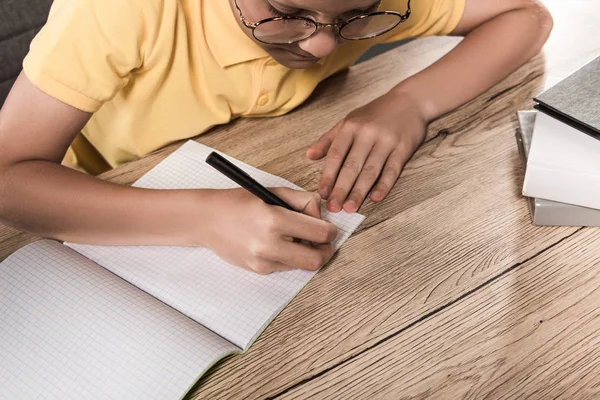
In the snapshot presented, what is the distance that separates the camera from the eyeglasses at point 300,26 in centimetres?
78

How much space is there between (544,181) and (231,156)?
42 cm

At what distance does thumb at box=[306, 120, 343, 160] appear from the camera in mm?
887

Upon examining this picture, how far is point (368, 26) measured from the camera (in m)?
0.86

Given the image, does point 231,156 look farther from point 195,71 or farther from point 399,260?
point 399,260

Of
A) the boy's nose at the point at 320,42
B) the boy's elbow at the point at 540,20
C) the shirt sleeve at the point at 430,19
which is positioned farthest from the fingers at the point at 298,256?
the boy's elbow at the point at 540,20

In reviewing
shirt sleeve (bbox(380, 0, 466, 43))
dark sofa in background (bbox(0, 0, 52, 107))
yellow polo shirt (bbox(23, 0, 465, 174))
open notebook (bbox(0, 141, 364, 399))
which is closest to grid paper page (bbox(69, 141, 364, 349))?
open notebook (bbox(0, 141, 364, 399))

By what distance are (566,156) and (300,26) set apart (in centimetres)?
35

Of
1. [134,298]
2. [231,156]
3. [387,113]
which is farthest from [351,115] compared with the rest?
[134,298]

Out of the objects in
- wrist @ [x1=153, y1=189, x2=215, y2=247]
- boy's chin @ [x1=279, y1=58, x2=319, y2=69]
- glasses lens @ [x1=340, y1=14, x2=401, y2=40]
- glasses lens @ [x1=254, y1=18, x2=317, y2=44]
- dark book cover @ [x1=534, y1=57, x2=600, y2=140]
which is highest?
glasses lens @ [x1=254, y1=18, x2=317, y2=44]

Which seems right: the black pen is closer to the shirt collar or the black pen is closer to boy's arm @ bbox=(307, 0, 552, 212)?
boy's arm @ bbox=(307, 0, 552, 212)

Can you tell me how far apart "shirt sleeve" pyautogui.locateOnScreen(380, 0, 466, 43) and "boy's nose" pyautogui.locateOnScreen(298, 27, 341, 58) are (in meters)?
0.27

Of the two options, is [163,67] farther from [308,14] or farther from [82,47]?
[308,14]

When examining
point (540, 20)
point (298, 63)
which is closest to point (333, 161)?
point (298, 63)

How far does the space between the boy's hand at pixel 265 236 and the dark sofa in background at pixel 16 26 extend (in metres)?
0.82
